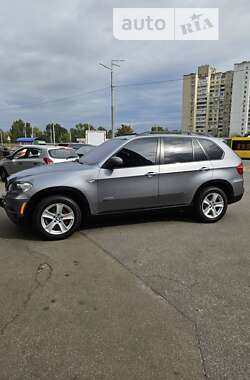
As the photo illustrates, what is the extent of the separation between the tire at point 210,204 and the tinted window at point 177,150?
75 cm

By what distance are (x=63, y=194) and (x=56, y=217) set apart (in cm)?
39

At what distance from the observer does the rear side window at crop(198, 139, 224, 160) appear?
17.4ft

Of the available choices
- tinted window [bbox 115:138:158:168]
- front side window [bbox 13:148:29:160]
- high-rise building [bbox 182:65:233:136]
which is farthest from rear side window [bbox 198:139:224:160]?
high-rise building [bbox 182:65:233:136]

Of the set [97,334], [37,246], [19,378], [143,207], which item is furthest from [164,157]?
[19,378]

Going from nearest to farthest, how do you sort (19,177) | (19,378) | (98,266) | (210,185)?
(19,378) → (98,266) → (19,177) → (210,185)

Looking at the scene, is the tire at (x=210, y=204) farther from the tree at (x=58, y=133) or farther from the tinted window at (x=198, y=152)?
the tree at (x=58, y=133)

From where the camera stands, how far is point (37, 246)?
413 centimetres

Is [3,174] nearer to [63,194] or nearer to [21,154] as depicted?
[21,154]

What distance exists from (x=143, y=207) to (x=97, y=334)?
285cm

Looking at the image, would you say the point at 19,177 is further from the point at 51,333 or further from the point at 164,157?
the point at 51,333

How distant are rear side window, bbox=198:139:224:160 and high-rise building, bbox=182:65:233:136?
6019 centimetres

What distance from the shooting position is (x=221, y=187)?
5418 millimetres

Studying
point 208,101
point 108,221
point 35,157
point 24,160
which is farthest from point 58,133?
point 108,221

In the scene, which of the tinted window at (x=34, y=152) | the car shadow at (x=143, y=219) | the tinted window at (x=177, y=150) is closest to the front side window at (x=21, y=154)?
the tinted window at (x=34, y=152)
